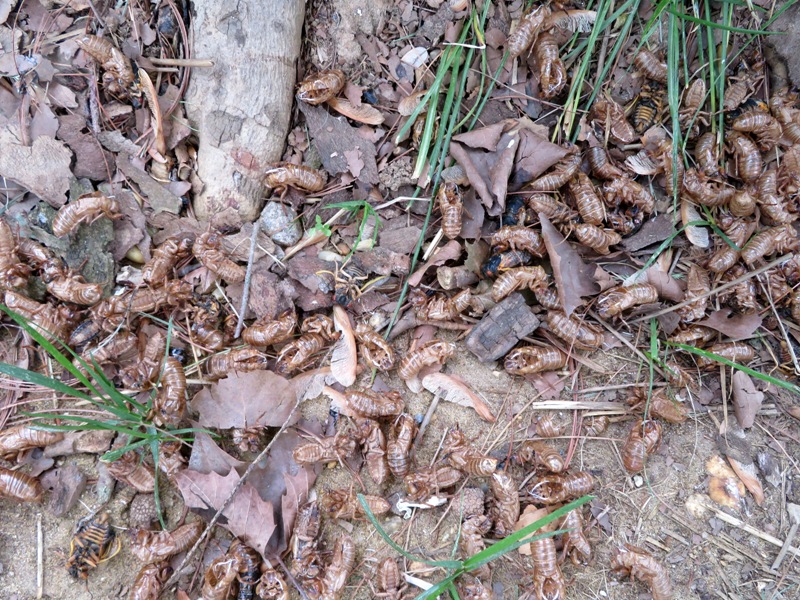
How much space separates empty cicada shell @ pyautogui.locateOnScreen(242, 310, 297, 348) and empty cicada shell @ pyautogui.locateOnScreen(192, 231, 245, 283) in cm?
47

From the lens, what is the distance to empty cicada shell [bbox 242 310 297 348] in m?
4.24

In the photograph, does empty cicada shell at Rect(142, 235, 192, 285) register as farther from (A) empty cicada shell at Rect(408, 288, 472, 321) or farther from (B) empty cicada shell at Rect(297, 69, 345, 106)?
(A) empty cicada shell at Rect(408, 288, 472, 321)

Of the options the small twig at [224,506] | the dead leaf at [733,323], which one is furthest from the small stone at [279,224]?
the dead leaf at [733,323]

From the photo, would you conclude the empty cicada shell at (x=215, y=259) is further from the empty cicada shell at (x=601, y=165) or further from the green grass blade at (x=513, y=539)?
the empty cicada shell at (x=601, y=165)

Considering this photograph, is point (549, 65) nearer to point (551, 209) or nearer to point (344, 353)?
point (551, 209)

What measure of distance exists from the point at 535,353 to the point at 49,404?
12.8 ft

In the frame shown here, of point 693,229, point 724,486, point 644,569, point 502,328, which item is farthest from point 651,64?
point 644,569

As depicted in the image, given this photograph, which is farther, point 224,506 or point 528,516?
point 528,516

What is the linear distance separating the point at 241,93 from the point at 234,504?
10.9ft

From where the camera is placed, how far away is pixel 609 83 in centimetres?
466

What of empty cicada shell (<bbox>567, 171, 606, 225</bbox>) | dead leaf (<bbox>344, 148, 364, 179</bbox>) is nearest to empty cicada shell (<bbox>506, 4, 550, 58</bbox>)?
empty cicada shell (<bbox>567, 171, 606, 225</bbox>)

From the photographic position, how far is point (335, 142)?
181 inches

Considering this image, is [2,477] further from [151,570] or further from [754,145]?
[754,145]

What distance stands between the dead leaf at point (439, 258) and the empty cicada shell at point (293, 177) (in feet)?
3.82
